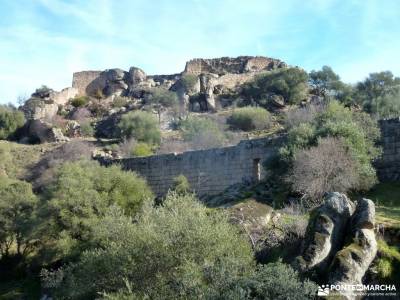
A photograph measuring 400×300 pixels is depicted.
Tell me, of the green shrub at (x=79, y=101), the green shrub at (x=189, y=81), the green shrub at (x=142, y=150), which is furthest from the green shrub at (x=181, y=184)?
the green shrub at (x=79, y=101)

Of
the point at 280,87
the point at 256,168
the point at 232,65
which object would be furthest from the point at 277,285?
the point at 232,65

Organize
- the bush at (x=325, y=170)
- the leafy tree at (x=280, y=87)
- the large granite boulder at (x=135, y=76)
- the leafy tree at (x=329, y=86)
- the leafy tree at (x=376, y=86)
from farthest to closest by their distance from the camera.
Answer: the large granite boulder at (x=135, y=76), the leafy tree at (x=280, y=87), the leafy tree at (x=329, y=86), the leafy tree at (x=376, y=86), the bush at (x=325, y=170)

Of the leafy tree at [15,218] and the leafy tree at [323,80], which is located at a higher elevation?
the leafy tree at [323,80]

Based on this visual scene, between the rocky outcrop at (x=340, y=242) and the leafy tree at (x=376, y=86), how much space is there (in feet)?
108

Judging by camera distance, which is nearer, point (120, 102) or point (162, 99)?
point (162, 99)

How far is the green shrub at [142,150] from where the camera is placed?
123 feet

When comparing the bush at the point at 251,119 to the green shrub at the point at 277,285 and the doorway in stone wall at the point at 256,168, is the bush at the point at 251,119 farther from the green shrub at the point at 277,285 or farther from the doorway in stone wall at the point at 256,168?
the green shrub at the point at 277,285

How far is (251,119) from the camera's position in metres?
44.5

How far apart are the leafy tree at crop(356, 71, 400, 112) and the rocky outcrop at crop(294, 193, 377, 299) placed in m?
32.8

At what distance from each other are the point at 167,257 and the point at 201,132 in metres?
27.8

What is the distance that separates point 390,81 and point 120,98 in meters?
24.5

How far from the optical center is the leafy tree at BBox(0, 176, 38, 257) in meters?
27.2

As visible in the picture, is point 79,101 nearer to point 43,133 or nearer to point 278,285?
point 43,133

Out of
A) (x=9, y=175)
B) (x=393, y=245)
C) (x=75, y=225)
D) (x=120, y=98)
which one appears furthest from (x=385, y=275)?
(x=120, y=98)
